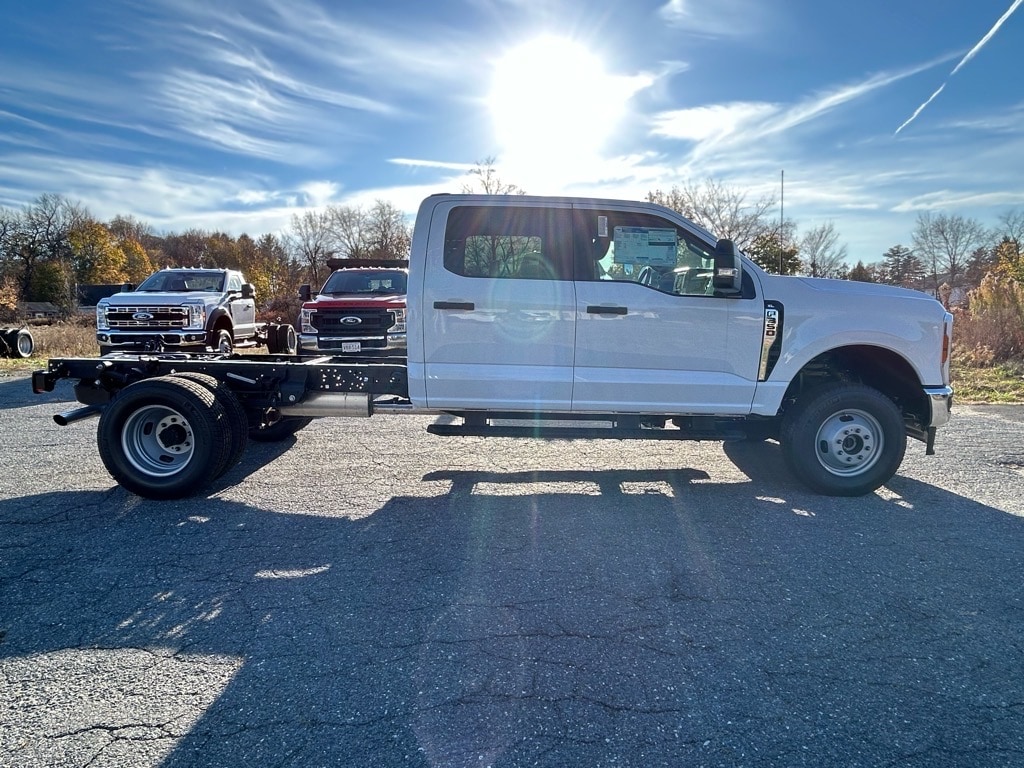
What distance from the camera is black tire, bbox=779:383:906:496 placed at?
505 centimetres

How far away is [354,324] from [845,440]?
831 centimetres

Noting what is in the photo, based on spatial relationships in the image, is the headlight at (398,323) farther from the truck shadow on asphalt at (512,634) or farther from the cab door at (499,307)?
the truck shadow on asphalt at (512,634)

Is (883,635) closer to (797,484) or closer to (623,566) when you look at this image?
(623,566)

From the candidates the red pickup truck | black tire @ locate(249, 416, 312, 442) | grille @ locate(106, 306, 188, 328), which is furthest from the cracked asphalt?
grille @ locate(106, 306, 188, 328)

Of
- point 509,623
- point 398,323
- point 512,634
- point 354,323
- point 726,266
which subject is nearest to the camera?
point 512,634

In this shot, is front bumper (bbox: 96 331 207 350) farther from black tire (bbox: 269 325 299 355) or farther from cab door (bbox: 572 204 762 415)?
cab door (bbox: 572 204 762 415)

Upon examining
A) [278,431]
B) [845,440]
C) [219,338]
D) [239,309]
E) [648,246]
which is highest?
[648,246]

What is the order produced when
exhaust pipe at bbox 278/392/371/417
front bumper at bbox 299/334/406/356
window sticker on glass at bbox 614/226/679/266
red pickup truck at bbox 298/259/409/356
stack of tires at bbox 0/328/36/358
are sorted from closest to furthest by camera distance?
window sticker on glass at bbox 614/226/679/266
exhaust pipe at bbox 278/392/371/417
front bumper at bbox 299/334/406/356
red pickup truck at bbox 298/259/409/356
stack of tires at bbox 0/328/36/358

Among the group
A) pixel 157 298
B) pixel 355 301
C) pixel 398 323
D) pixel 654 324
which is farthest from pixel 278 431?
pixel 157 298

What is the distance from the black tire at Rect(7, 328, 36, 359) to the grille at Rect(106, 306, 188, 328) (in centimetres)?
742

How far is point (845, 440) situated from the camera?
5152 mm

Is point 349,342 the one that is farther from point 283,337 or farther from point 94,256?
point 94,256

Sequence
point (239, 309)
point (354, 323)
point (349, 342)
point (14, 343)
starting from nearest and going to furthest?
point (349, 342) → point (354, 323) → point (239, 309) → point (14, 343)

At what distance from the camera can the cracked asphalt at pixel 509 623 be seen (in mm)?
2334
